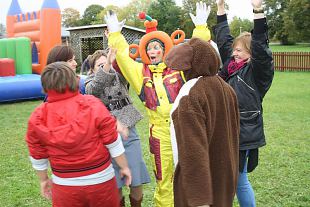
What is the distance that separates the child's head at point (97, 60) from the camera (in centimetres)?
327

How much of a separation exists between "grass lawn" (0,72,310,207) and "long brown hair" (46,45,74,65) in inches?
69.6

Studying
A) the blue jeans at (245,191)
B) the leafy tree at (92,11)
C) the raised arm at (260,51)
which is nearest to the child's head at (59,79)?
the raised arm at (260,51)

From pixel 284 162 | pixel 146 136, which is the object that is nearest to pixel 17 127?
pixel 146 136

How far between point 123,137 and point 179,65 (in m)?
1.31

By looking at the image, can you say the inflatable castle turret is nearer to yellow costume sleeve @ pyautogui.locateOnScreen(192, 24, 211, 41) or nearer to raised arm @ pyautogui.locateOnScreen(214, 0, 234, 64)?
yellow costume sleeve @ pyautogui.locateOnScreen(192, 24, 211, 41)

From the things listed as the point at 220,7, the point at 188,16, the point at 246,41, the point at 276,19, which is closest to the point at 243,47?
the point at 246,41

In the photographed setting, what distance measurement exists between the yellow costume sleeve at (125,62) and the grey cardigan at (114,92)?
0.09m

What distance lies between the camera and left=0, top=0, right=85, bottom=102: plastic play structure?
10922mm

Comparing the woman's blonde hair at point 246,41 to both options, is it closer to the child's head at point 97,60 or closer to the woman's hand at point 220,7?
the woman's hand at point 220,7

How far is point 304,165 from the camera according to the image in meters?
4.95

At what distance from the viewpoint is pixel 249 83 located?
9.15 feet

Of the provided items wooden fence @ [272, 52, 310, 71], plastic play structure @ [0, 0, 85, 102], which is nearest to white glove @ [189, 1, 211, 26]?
plastic play structure @ [0, 0, 85, 102]

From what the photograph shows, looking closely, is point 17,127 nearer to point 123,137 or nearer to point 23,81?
point 23,81

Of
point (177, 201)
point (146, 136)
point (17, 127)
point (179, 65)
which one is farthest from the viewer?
point (17, 127)
